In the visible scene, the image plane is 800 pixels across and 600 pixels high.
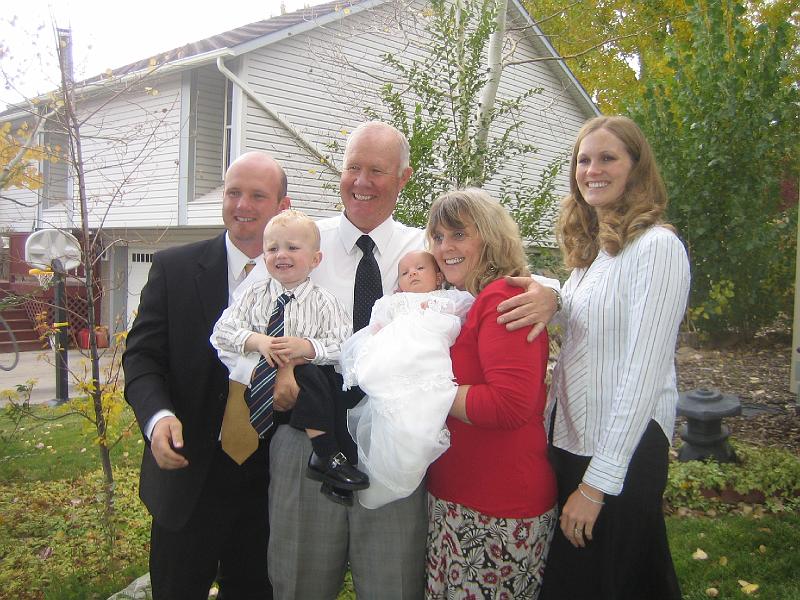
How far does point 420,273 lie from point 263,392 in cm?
78

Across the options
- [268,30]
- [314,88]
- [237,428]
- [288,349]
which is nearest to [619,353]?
[288,349]

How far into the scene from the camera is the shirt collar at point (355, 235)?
2887mm

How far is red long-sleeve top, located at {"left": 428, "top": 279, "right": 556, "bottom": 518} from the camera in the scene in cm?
203

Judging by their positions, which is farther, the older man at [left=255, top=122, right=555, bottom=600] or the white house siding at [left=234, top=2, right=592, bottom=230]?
the white house siding at [left=234, top=2, right=592, bottom=230]

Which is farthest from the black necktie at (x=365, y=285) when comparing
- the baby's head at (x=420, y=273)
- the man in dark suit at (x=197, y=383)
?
the man in dark suit at (x=197, y=383)

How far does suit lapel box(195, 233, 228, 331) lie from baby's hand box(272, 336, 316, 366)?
515 millimetres

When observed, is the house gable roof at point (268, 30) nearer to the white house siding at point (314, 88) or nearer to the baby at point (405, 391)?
the white house siding at point (314, 88)

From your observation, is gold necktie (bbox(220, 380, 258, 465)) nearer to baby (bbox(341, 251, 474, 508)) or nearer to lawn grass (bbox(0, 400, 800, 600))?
baby (bbox(341, 251, 474, 508))

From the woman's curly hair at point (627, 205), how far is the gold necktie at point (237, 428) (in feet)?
5.01

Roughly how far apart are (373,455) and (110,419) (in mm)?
3215

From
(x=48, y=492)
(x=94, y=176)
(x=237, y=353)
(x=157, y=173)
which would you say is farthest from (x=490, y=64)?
(x=94, y=176)

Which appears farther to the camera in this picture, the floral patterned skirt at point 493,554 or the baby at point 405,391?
the floral patterned skirt at point 493,554

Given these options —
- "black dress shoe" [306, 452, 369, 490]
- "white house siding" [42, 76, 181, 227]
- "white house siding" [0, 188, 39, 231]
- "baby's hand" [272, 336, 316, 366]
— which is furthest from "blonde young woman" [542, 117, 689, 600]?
"white house siding" [0, 188, 39, 231]

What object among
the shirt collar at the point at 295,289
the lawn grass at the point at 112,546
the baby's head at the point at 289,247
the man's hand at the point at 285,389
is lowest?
the lawn grass at the point at 112,546
